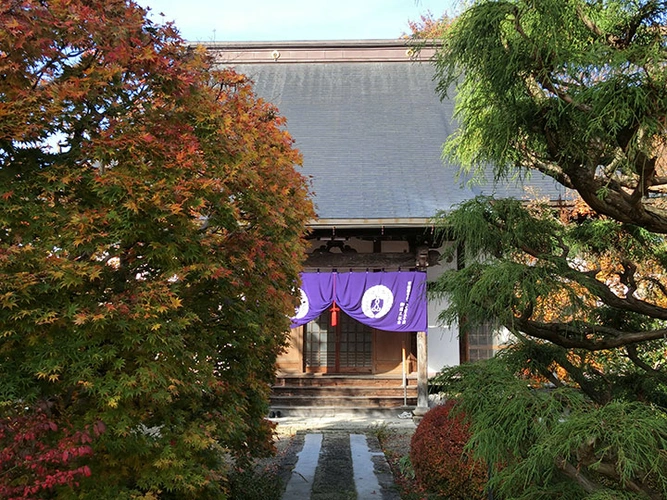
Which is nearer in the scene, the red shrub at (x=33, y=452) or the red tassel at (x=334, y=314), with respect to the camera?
the red shrub at (x=33, y=452)

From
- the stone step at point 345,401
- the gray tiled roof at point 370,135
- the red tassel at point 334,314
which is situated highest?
the gray tiled roof at point 370,135

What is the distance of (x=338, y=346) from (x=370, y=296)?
5.94 ft

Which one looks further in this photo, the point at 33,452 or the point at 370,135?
the point at 370,135

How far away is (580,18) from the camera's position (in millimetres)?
2881

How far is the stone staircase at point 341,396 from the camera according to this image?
10.3 meters

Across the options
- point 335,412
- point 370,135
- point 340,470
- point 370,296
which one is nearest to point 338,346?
point 335,412

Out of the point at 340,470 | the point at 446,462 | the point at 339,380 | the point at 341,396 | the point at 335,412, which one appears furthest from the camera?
the point at 339,380

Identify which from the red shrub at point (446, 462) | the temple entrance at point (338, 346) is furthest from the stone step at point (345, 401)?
the red shrub at point (446, 462)

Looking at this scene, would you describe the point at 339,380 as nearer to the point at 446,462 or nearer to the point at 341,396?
the point at 341,396

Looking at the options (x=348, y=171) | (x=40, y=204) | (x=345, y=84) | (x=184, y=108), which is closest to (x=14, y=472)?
(x=40, y=204)

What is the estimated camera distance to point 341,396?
10469 millimetres

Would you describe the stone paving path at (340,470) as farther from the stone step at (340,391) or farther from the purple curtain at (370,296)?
the purple curtain at (370,296)

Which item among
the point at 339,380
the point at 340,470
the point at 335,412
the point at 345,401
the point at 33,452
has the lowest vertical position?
the point at 340,470

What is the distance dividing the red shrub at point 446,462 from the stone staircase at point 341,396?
472 cm
